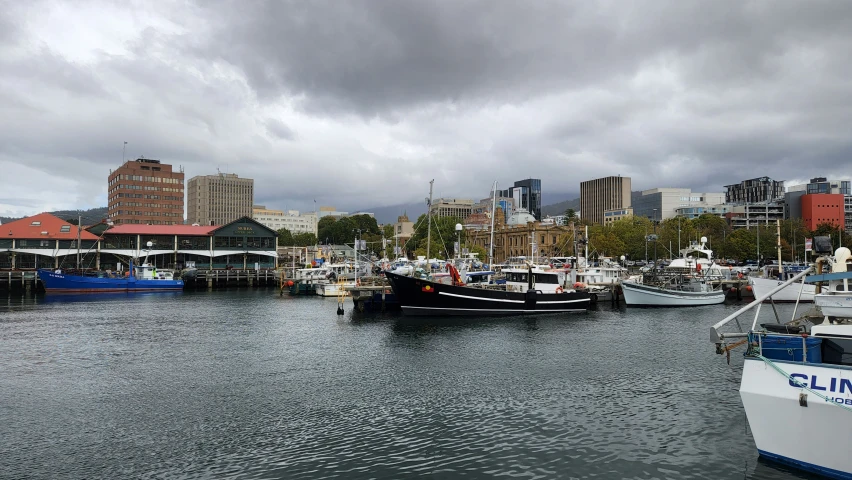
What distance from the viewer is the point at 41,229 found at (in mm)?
100000

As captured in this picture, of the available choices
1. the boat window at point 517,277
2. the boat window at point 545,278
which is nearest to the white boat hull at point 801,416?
the boat window at point 545,278

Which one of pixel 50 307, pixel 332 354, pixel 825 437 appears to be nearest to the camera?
pixel 825 437

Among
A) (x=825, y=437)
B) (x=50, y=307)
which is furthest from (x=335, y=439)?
(x=50, y=307)

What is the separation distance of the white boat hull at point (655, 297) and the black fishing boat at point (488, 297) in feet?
19.1

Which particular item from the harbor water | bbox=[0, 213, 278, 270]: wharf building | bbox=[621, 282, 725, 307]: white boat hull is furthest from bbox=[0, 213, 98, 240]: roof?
bbox=[621, 282, 725, 307]: white boat hull

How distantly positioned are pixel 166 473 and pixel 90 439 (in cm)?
463

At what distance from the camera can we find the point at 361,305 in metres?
60.7

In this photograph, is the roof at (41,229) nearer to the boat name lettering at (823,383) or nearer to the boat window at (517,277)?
the boat window at (517,277)

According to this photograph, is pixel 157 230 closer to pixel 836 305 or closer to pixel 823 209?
pixel 836 305

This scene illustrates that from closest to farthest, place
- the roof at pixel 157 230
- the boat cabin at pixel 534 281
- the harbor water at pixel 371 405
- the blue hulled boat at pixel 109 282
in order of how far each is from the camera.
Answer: the harbor water at pixel 371 405 < the boat cabin at pixel 534 281 < the blue hulled boat at pixel 109 282 < the roof at pixel 157 230

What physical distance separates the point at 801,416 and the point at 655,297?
50.8 meters

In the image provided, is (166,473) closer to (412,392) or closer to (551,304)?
(412,392)

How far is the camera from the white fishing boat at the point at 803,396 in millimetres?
12852

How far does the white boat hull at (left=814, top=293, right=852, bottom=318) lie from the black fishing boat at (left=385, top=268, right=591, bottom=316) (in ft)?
119
